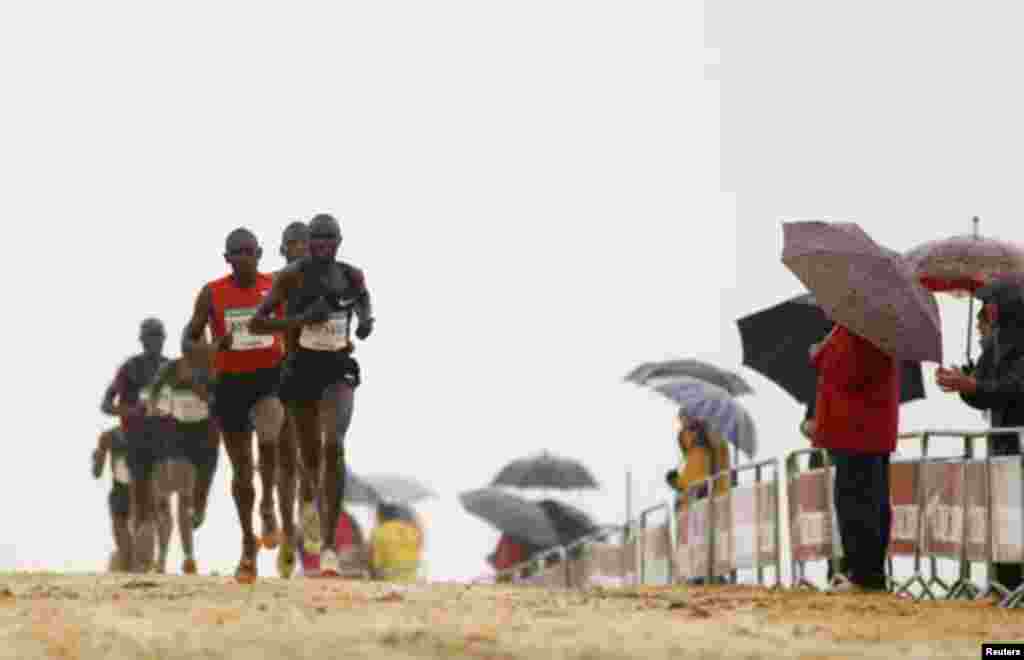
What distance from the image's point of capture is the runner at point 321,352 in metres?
21.5

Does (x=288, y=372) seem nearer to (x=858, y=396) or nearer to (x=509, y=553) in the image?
(x=858, y=396)

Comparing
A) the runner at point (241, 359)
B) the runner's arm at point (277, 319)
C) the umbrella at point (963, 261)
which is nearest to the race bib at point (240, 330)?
the runner at point (241, 359)

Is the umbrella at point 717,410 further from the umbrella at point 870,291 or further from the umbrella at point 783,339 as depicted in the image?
the umbrella at point 870,291

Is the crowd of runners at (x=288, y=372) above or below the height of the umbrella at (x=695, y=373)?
below

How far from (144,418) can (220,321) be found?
296 inches

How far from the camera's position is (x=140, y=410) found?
29.3 metres

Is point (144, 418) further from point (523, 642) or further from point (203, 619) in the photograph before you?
point (523, 642)

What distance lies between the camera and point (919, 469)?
22.7 m

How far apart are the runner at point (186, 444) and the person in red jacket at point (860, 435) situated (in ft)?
26.7

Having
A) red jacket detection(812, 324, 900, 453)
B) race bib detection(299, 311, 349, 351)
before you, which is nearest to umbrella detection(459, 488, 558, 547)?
race bib detection(299, 311, 349, 351)

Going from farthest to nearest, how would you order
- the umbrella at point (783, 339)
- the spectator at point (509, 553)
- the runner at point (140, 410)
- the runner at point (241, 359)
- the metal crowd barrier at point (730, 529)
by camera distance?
the spectator at point (509, 553)
the runner at point (140, 410)
the umbrella at point (783, 339)
the metal crowd barrier at point (730, 529)
the runner at point (241, 359)

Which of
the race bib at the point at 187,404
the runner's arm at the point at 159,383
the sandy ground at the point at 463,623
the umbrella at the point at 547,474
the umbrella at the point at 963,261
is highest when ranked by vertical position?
the umbrella at the point at 547,474

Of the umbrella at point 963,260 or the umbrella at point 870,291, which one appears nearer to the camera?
the umbrella at point 870,291

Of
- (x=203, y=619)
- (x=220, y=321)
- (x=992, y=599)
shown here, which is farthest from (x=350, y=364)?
(x=203, y=619)
